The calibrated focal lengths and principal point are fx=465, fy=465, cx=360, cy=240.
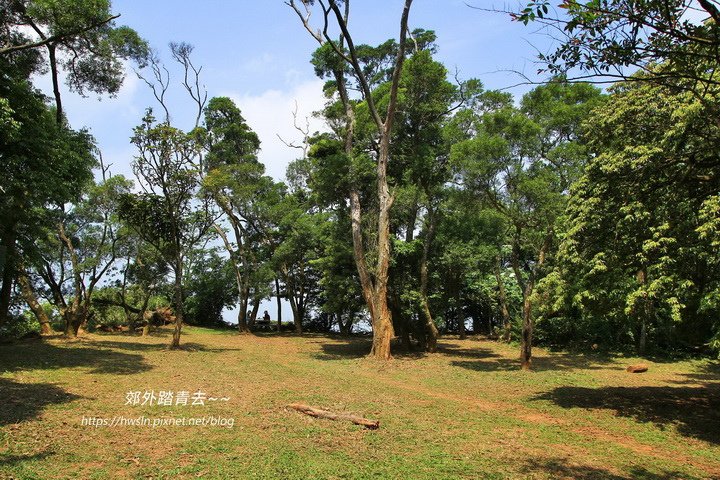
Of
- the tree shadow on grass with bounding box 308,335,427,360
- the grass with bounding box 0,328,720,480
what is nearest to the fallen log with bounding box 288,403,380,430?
the grass with bounding box 0,328,720,480

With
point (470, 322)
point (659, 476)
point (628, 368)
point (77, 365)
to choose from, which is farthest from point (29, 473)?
point (470, 322)

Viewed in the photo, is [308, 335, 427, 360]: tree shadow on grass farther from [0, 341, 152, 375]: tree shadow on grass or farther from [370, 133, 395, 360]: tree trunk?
[0, 341, 152, 375]: tree shadow on grass

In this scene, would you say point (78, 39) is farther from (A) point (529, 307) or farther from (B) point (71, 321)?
(A) point (529, 307)

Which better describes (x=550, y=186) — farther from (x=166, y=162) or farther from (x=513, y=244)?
(x=166, y=162)

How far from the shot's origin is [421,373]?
44.6ft

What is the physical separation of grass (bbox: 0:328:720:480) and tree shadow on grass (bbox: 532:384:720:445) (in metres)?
0.04

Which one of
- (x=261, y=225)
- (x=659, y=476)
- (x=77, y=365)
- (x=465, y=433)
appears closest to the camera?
(x=659, y=476)

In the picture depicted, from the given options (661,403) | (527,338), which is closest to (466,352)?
(527,338)

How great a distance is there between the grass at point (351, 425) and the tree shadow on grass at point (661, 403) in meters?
0.04

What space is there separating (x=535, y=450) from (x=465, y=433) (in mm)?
1068

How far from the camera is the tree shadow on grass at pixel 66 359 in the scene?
425 inches

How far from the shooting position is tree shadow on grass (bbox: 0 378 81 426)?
642 cm

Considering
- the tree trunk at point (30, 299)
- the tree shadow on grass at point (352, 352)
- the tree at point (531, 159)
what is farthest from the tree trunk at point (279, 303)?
the tree at point (531, 159)

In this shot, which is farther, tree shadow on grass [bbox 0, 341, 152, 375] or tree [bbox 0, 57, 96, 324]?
tree shadow on grass [bbox 0, 341, 152, 375]
